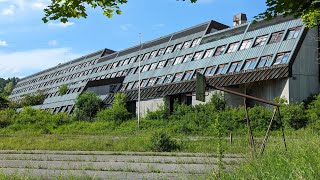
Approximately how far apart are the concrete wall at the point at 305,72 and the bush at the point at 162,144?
764 inches

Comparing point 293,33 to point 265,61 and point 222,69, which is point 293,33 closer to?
point 265,61

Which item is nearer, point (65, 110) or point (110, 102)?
point (110, 102)

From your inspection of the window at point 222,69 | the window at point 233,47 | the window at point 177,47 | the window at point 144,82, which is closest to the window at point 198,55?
the window at point 233,47

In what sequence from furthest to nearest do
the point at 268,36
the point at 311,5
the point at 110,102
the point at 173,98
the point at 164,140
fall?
the point at 110,102, the point at 173,98, the point at 268,36, the point at 164,140, the point at 311,5

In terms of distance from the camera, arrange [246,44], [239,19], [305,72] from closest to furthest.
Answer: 1. [305,72]
2. [246,44]
3. [239,19]

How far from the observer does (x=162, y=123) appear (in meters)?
43.0

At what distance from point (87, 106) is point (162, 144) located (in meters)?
41.8

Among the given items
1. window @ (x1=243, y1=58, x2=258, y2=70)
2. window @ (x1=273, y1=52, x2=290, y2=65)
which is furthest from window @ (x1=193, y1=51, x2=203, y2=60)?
window @ (x1=273, y1=52, x2=290, y2=65)

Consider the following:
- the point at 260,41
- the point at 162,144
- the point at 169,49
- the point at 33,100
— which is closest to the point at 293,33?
the point at 260,41

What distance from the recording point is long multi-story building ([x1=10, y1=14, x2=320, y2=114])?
Result: 3759cm

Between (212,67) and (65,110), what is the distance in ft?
123

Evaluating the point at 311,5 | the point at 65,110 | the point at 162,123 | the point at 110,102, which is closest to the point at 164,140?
the point at 311,5

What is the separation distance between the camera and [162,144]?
802 inches

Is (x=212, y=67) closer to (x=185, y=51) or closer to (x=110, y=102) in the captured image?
(x=185, y=51)
